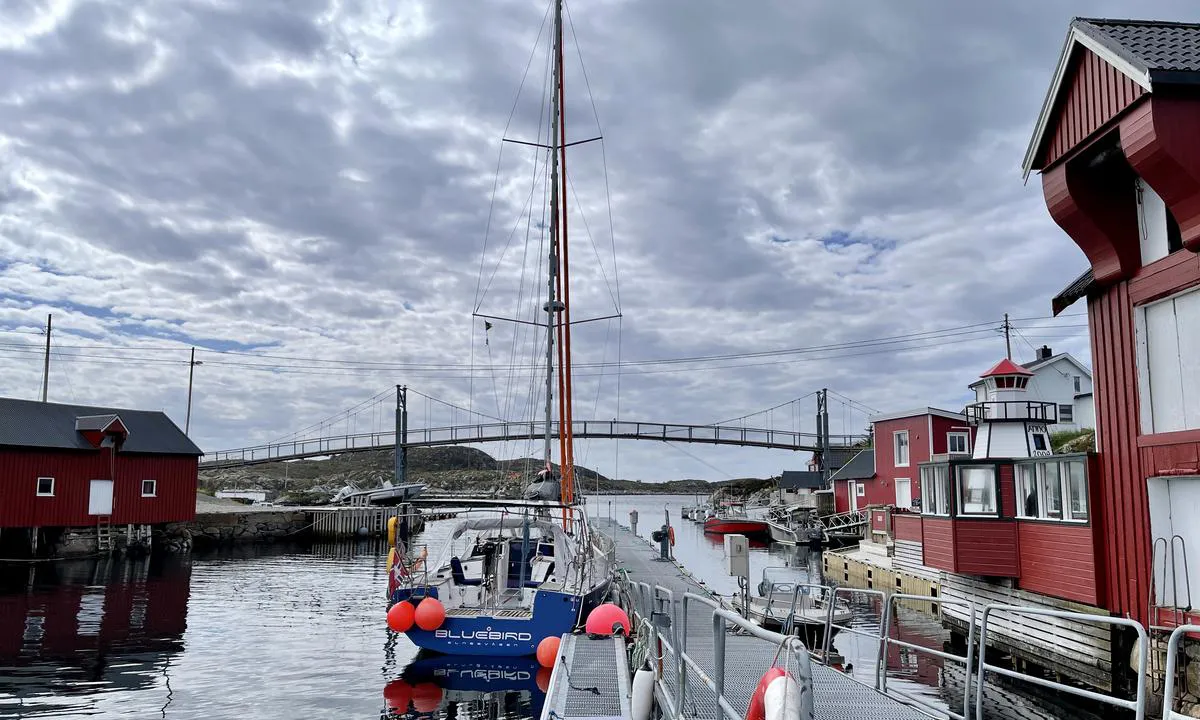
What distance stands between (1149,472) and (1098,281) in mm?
3518

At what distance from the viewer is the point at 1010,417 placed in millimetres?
23656

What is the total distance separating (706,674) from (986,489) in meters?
11.8

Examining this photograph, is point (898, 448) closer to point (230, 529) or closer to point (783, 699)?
point (230, 529)

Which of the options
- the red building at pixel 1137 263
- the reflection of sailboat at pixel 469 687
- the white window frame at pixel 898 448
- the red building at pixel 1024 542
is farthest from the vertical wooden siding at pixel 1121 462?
the white window frame at pixel 898 448

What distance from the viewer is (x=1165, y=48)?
43.8 ft

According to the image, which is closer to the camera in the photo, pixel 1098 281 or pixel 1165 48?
pixel 1165 48

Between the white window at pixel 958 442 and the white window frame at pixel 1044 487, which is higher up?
the white window at pixel 958 442

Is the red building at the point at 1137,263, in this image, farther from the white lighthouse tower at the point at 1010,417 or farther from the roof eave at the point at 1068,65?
the white lighthouse tower at the point at 1010,417

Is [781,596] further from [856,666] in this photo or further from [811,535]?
[811,535]

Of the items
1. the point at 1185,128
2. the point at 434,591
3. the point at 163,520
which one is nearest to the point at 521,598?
the point at 434,591

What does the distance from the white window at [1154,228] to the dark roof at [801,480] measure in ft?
214

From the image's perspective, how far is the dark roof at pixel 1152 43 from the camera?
40.6 ft

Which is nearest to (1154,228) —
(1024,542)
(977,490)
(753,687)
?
(1024,542)

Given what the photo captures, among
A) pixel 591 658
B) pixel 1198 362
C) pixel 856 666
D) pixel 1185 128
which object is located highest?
pixel 1185 128
